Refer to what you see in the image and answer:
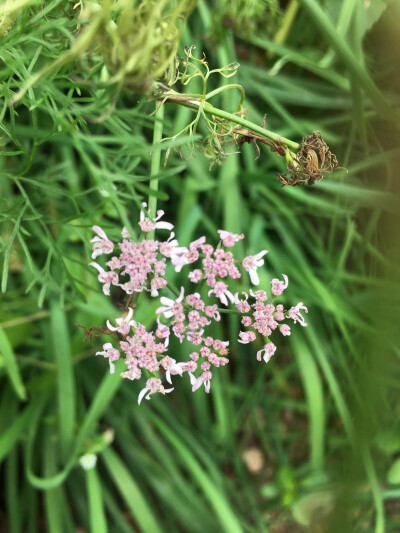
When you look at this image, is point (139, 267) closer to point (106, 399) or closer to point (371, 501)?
point (106, 399)

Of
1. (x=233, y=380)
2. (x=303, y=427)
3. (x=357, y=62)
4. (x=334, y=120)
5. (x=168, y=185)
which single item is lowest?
(x=303, y=427)

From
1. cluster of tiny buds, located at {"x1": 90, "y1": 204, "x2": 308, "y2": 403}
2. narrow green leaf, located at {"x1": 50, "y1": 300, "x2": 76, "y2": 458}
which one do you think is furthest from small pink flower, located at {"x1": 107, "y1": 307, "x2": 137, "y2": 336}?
narrow green leaf, located at {"x1": 50, "y1": 300, "x2": 76, "y2": 458}

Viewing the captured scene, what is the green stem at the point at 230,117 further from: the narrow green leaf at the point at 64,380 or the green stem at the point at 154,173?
the narrow green leaf at the point at 64,380

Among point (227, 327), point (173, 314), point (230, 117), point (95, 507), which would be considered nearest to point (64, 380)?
point (95, 507)

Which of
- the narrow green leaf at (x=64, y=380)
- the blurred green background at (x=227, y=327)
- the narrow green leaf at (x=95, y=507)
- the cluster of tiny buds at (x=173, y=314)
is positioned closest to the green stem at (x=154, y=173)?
the cluster of tiny buds at (x=173, y=314)

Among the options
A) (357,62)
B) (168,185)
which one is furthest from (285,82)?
(357,62)

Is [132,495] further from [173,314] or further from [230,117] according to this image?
[230,117]
